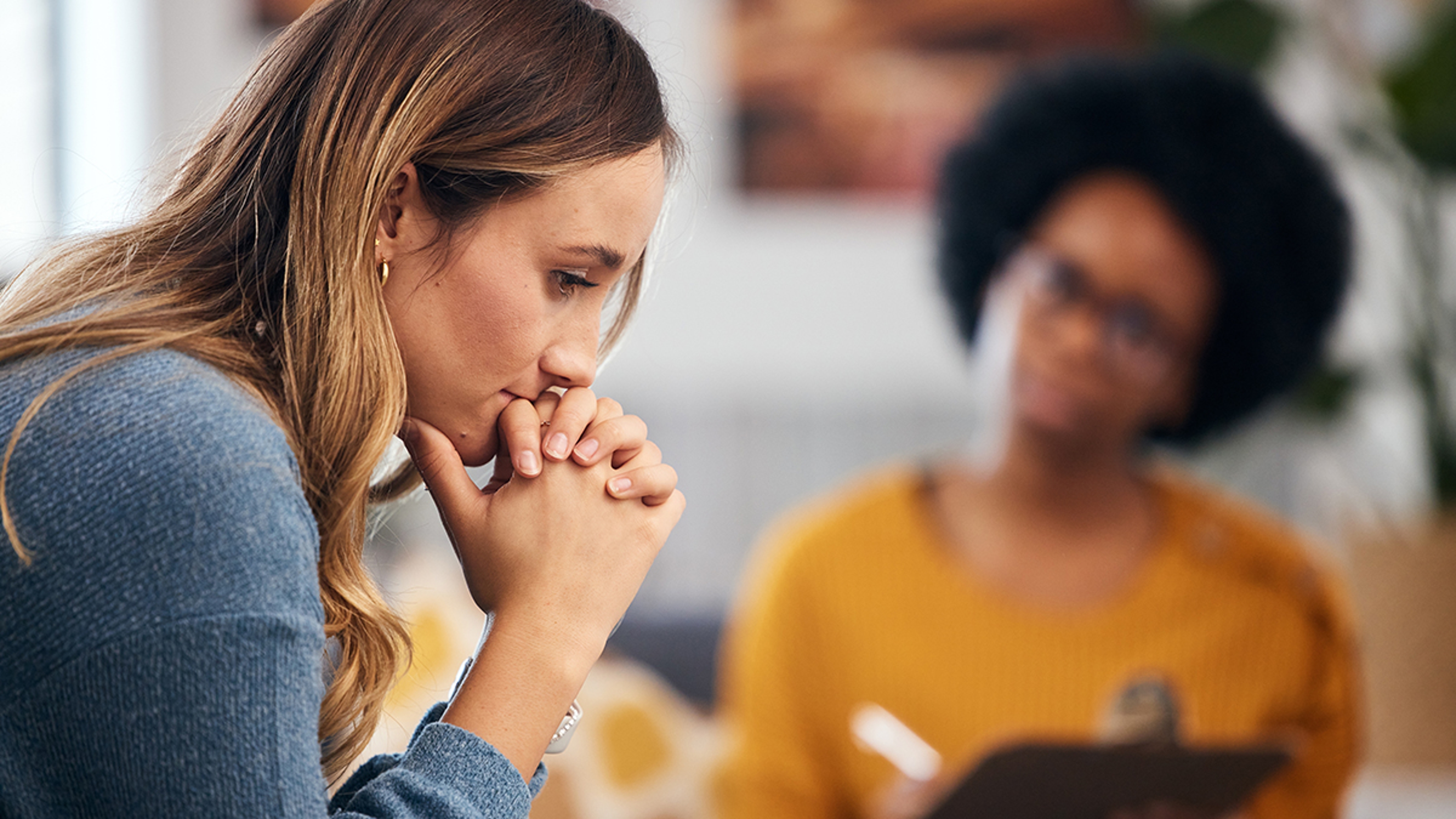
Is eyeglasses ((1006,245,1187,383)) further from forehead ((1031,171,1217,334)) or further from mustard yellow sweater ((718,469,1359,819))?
mustard yellow sweater ((718,469,1359,819))

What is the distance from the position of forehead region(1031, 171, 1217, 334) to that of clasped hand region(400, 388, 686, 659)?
3.14 ft

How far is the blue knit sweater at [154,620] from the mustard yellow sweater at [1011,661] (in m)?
1.05

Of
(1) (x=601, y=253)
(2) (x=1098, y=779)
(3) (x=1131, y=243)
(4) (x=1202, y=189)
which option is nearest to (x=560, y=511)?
(1) (x=601, y=253)

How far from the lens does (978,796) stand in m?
1.14

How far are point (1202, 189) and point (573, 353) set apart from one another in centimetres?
114

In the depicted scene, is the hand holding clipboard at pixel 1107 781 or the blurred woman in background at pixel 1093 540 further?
the blurred woman in background at pixel 1093 540

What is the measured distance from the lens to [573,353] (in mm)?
705

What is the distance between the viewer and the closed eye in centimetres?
68

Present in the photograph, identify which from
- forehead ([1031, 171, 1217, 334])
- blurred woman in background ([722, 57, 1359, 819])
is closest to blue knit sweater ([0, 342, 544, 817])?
blurred woman in background ([722, 57, 1359, 819])

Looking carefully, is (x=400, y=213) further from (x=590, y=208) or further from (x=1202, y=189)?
(x=1202, y=189)

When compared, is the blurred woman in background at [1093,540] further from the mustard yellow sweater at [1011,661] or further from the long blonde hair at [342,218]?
the long blonde hair at [342,218]

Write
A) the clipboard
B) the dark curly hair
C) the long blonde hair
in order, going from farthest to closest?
1. the dark curly hair
2. the clipboard
3. the long blonde hair

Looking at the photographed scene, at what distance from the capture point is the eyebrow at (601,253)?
67 centimetres

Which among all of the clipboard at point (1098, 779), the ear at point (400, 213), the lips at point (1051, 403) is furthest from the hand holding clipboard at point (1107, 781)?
the ear at point (400, 213)
